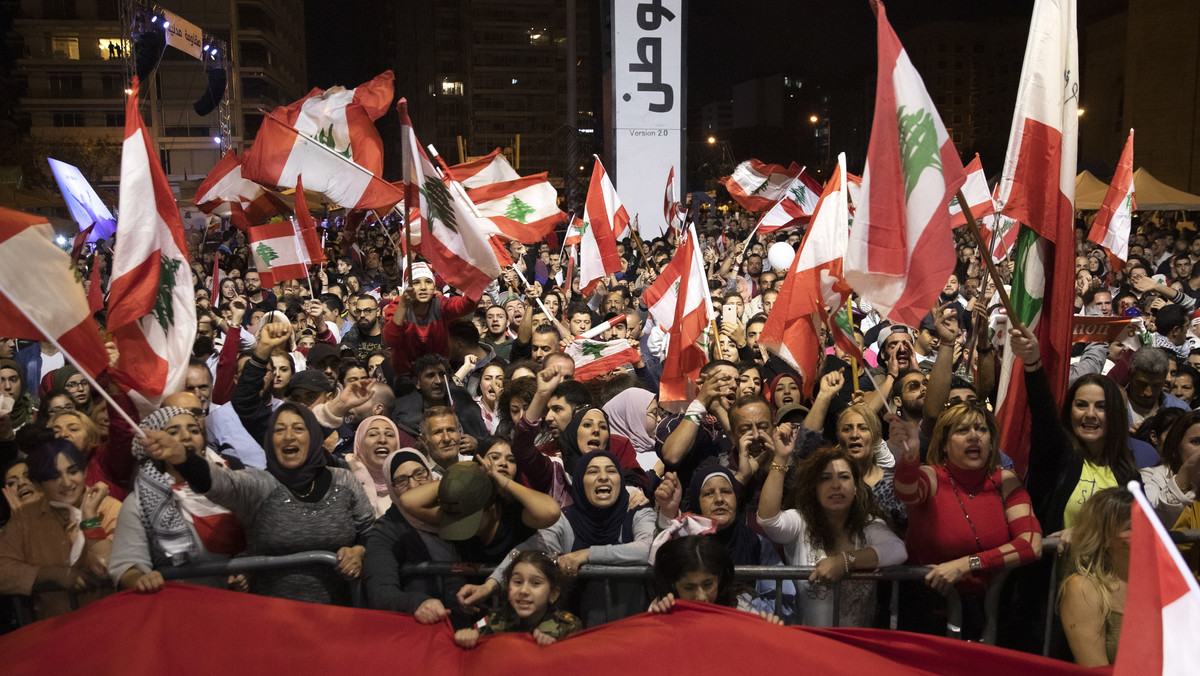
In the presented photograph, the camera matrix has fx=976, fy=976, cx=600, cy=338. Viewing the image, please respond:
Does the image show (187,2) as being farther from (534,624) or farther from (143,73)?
(534,624)

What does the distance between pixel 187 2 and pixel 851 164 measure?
46.7 meters

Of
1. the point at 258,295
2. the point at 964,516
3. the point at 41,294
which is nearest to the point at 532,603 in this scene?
the point at 964,516

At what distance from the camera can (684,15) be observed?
75.4ft

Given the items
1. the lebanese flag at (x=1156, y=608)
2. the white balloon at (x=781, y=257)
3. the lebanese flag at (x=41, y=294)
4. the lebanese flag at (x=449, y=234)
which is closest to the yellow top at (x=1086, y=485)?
the lebanese flag at (x=1156, y=608)

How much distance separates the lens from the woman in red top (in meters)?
3.64

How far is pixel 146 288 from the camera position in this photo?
174 inches

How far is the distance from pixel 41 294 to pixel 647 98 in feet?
67.1

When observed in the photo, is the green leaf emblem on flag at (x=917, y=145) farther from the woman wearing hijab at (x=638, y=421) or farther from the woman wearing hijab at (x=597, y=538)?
the woman wearing hijab at (x=638, y=421)

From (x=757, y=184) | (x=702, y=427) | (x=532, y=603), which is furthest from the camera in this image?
(x=757, y=184)

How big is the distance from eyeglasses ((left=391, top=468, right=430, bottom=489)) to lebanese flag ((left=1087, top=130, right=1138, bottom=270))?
728cm

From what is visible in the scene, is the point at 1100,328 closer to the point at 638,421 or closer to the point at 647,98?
the point at 638,421

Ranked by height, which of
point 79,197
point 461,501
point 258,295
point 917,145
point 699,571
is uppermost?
point 79,197

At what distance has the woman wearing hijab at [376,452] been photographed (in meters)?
4.68

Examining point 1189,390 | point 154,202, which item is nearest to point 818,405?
point 1189,390
